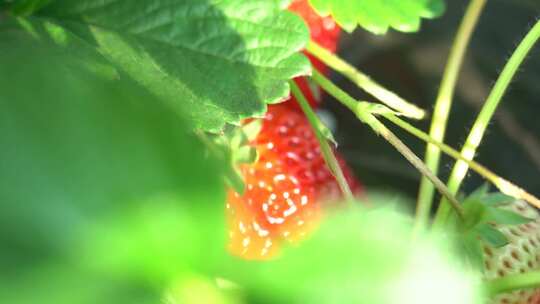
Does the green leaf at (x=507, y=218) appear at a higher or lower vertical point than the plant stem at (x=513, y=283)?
higher

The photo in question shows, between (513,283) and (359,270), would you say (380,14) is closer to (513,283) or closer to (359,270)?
(513,283)

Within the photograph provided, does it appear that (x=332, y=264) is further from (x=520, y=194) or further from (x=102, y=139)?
(x=520, y=194)

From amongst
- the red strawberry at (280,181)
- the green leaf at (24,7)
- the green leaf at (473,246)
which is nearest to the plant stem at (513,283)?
the green leaf at (473,246)

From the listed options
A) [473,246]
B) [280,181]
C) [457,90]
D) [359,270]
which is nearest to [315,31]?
[280,181]

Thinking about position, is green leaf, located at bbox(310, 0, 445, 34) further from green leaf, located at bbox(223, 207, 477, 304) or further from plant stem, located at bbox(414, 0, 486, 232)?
green leaf, located at bbox(223, 207, 477, 304)

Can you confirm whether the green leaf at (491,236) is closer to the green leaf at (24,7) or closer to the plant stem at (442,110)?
the plant stem at (442,110)

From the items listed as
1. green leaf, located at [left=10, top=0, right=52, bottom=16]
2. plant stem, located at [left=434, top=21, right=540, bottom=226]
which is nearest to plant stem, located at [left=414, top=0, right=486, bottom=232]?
plant stem, located at [left=434, top=21, right=540, bottom=226]
